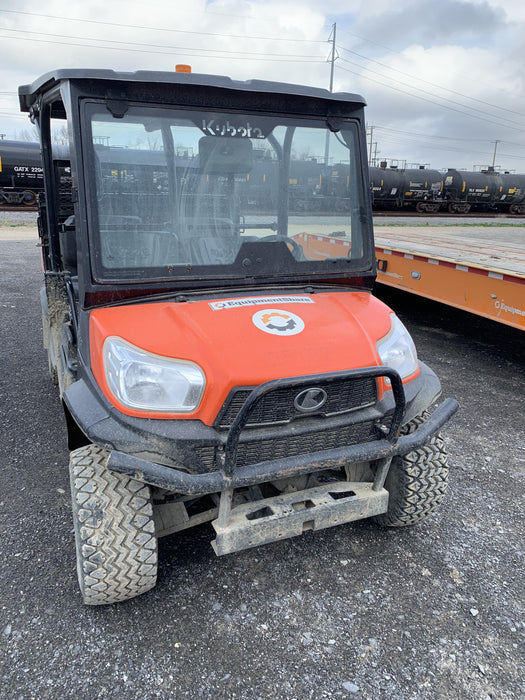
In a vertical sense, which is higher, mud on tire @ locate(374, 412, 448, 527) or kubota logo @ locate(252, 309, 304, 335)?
kubota logo @ locate(252, 309, 304, 335)

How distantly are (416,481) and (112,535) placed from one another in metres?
1.56

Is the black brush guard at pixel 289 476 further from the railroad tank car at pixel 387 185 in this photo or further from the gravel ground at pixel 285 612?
the railroad tank car at pixel 387 185

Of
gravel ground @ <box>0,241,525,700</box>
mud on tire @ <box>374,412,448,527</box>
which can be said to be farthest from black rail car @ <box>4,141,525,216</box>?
gravel ground @ <box>0,241,525,700</box>

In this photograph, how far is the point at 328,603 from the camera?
2.58m

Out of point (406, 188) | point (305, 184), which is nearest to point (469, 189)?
point (406, 188)

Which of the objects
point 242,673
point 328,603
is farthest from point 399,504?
point 242,673

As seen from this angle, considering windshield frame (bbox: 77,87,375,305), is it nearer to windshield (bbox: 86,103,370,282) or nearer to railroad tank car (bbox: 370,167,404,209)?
windshield (bbox: 86,103,370,282)

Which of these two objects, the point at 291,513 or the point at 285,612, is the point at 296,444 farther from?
the point at 285,612

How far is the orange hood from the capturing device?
2.23m

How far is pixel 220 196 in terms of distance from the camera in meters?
2.77

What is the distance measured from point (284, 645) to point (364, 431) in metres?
0.98

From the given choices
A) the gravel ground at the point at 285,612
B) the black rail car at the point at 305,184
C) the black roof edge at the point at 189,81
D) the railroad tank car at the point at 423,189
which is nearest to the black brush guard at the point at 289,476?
the gravel ground at the point at 285,612

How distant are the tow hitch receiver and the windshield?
113 cm

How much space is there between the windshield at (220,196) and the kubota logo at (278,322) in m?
0.36
